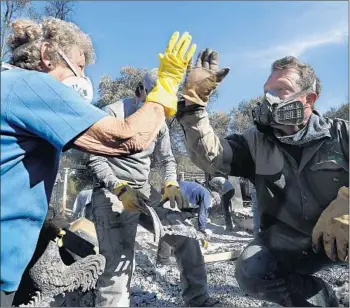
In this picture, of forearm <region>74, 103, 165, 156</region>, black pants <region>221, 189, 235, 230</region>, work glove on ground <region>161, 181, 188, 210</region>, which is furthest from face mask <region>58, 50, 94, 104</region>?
black pants <region>221, 189, 235, 230</region>

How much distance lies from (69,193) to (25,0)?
6.42 metres

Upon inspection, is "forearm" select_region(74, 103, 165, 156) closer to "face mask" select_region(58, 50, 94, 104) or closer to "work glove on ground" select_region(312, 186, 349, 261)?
"face mask" select_region(58, 50, 94, 104)

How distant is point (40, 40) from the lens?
82.1 inches

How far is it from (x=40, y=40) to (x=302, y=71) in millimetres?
1702

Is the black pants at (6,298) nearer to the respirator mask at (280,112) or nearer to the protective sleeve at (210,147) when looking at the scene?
the protective sleeve at (210,147)

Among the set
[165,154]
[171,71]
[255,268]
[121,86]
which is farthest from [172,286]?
[121,86]

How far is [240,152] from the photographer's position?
9.67 ft

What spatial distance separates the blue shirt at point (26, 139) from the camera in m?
1.68

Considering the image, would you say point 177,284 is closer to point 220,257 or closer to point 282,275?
point 220,257

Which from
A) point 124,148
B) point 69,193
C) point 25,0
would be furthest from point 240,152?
point 69,193

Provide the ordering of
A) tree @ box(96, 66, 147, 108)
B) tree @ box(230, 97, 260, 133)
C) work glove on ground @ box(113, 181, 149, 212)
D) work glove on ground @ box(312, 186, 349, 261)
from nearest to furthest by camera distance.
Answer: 1. work glove on ground @ box(312, 186, 349, 261)
2. work glove on ground @ box(113, 181, 149, 212)
3. tree @ box(96, 66, 147, 108)
4. tree @ box(230, 97, 260, 133)

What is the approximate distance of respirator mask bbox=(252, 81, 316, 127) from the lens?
265 centimetres

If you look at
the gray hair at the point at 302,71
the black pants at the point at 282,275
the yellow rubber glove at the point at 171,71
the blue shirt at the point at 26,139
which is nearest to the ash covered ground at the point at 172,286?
the black pants at the point at 282,275

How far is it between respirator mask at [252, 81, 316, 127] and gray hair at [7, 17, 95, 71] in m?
1.13
